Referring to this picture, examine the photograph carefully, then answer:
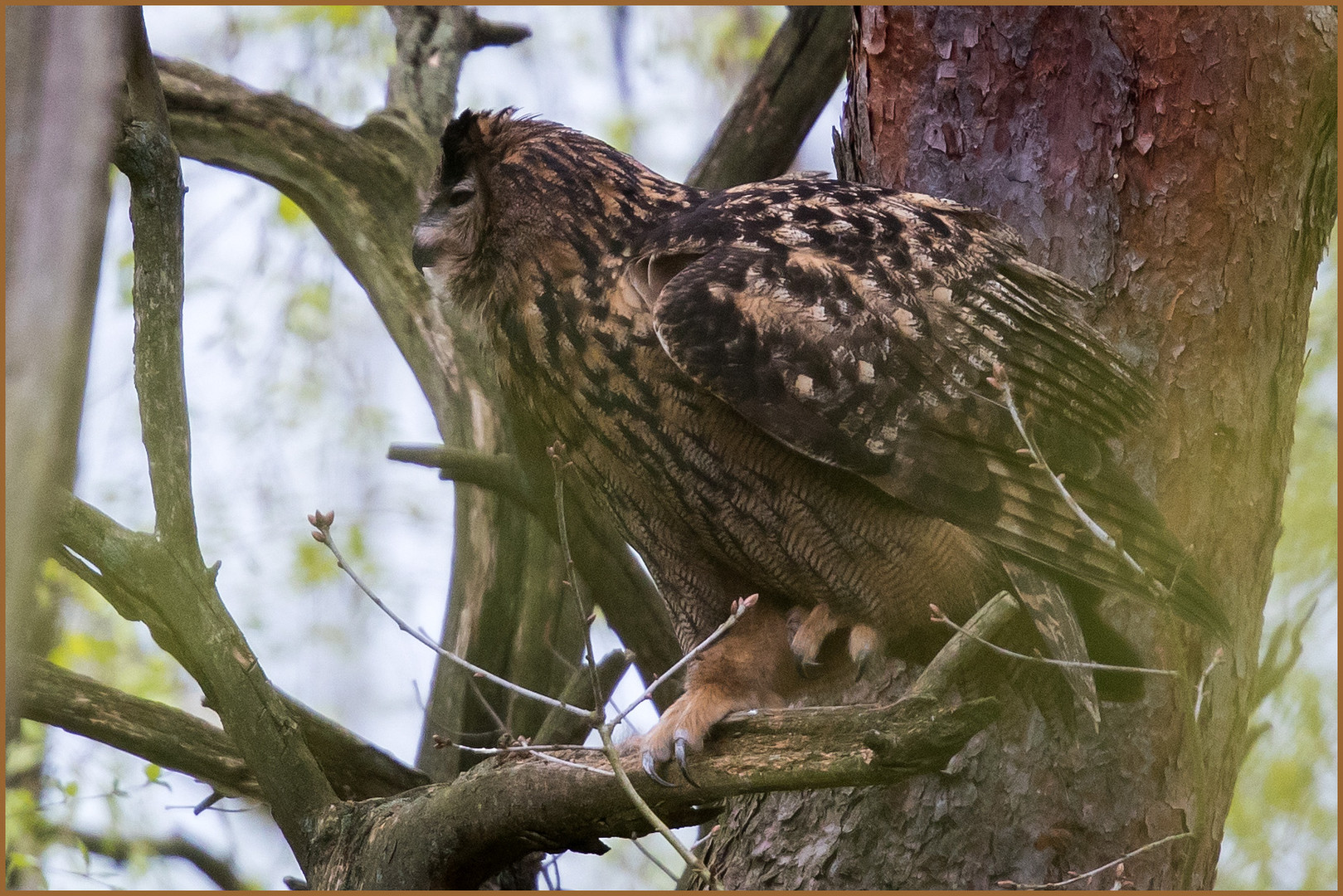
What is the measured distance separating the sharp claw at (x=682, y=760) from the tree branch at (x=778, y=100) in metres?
2.01

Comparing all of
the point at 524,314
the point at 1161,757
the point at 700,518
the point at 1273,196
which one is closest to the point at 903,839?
the point at 1161,757

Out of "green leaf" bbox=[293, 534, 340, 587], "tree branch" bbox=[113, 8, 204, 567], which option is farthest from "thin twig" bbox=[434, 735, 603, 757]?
"green leaf" bbox=[293, 534, 340, 587]

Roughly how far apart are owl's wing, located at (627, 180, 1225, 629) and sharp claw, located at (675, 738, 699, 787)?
1.78 feet

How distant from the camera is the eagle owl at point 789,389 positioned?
1.91 meters

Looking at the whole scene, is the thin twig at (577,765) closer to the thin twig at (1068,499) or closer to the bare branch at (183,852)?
the thin twig at (1068,499)

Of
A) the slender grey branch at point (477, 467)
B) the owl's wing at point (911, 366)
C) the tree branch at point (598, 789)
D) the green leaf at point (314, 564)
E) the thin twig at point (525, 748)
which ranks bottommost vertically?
the tree branch at point (598, 789)

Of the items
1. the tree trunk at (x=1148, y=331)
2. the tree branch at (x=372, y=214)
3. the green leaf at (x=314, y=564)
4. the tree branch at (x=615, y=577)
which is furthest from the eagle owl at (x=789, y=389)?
the green leaf at (x=314, y=564)

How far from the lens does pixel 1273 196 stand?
2.47 metres

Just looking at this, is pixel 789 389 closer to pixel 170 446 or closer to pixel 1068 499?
pixel 1068 499

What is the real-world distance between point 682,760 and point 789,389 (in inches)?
25.5

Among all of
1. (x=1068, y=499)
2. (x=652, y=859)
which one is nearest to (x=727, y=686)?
(x=652, y=859)

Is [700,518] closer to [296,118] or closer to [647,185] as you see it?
[647,185]

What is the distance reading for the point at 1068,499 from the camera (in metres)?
1.72

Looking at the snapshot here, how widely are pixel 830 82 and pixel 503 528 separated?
1738 mm
